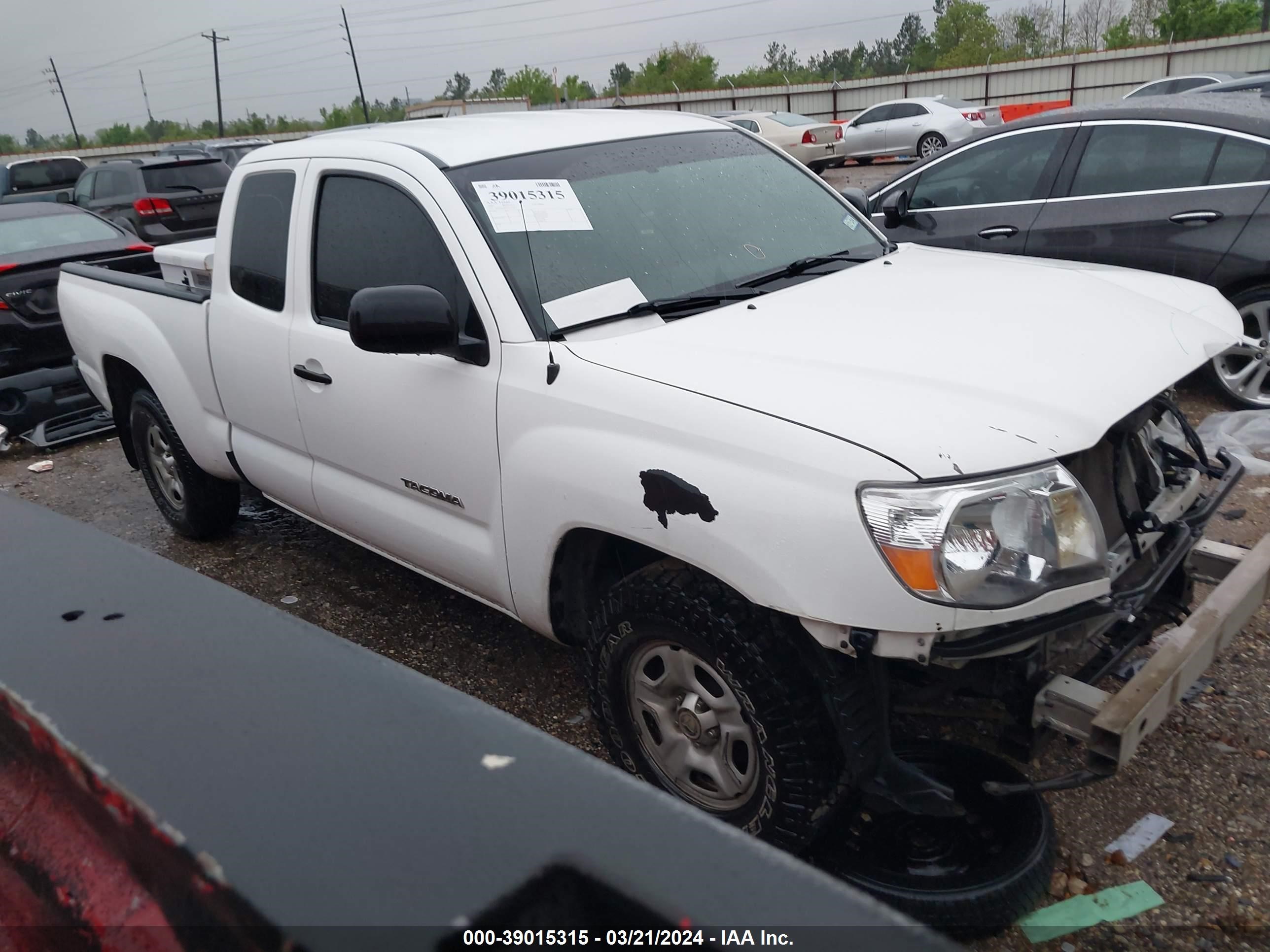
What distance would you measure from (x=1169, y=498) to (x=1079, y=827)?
924 millimetres

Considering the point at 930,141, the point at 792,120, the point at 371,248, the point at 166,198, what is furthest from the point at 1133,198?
the point at 792,120

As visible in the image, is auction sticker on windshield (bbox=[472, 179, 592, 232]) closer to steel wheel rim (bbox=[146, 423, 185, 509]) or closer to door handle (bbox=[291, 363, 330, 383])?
door handle (bbox=[291, 363, 330, 383])

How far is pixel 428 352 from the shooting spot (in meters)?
2.94

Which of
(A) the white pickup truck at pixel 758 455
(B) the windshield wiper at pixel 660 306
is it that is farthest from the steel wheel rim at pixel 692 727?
(B) the windshield wiper at pixel 660 306

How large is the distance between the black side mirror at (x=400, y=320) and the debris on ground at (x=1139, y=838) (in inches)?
88.8

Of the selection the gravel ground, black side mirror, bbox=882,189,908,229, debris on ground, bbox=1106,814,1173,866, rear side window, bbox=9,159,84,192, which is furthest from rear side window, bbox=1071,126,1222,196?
rear side window, bbox=9,159,84,192

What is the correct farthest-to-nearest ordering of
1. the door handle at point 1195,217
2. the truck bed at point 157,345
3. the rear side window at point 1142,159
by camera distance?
1. the rear side window at point 1142,159
2. the door handle at point 1195,217
3. the truck bed at point 157,345

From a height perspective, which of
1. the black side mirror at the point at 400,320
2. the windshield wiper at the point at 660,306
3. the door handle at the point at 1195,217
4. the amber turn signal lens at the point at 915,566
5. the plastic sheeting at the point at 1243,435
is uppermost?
the black side mirror at the point at 400,320

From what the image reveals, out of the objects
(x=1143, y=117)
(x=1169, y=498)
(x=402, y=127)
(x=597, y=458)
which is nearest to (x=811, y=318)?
(x=597, y=458)

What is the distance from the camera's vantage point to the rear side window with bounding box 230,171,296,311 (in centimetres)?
383

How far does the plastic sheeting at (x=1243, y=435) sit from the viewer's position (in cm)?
493

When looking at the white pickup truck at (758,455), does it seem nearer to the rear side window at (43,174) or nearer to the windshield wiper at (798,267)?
the windshield wiper at (798,267)

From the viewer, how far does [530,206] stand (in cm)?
317

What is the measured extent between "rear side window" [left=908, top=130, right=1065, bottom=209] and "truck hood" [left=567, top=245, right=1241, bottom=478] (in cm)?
305
